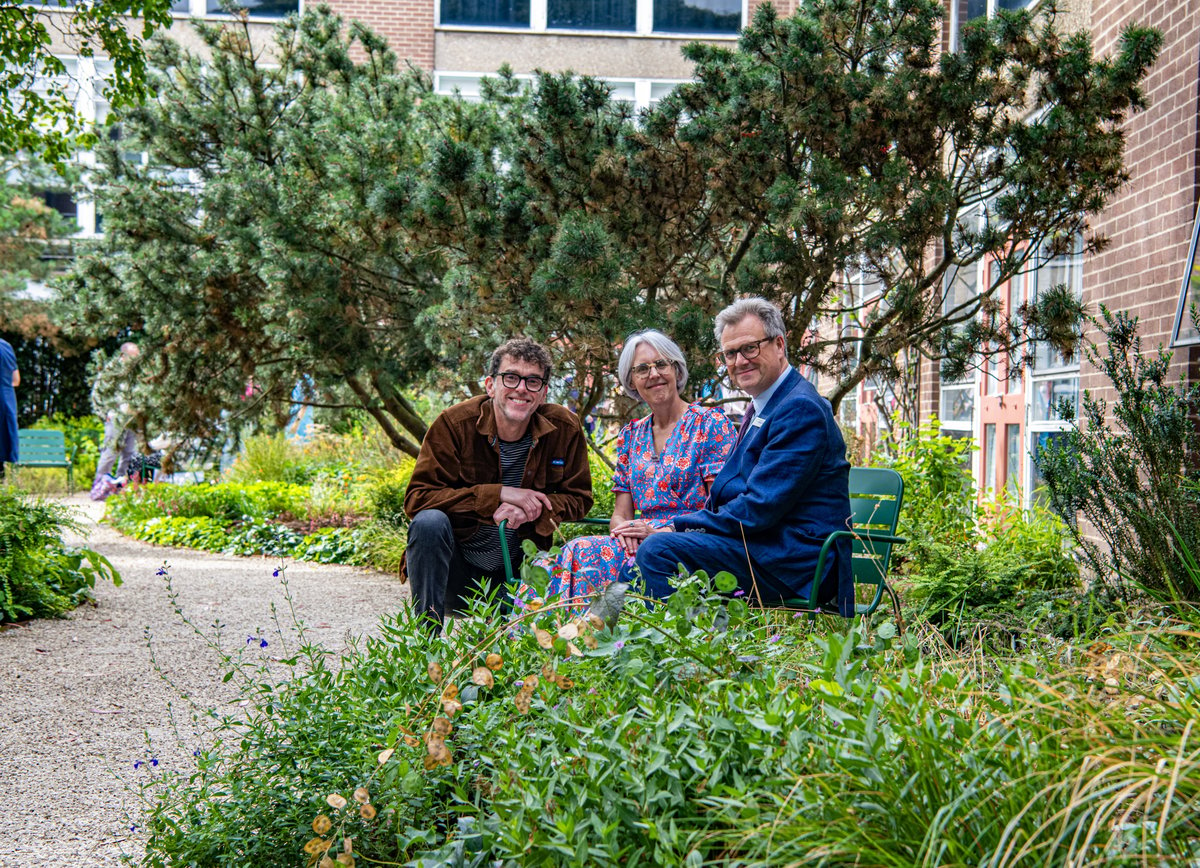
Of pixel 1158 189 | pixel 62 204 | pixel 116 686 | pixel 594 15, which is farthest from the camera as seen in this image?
pixel 62 204

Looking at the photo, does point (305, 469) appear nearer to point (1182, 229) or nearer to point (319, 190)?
point (319, 190)

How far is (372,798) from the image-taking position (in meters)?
2.49

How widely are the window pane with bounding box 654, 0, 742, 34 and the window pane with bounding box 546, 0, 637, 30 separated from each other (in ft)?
1.56

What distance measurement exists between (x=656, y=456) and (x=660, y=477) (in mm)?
106

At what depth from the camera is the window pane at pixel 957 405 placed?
970 centimetres

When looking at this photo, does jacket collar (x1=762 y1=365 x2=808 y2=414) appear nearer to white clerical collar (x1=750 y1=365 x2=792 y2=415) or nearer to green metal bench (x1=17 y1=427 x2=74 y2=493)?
white clerical collar (x1=750 y1=365 x2=792 y2=415)

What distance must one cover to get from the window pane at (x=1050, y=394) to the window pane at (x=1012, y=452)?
46cm

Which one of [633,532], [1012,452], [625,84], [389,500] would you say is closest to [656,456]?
→ [633,532]

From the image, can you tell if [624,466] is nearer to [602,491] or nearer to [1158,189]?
[1158,189]

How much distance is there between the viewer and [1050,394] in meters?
7.90

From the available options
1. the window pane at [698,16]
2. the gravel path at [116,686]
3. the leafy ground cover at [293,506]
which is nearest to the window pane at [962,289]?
the leafy ground cover at [293,506]

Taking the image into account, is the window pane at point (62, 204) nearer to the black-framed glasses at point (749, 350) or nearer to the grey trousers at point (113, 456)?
the grey trousers at point (113, 456)

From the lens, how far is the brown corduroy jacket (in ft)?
15.4

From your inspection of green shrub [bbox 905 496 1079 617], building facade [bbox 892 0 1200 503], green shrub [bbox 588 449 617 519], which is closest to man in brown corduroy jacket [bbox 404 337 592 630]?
green shrub [bbox 905 496 1079 617]
